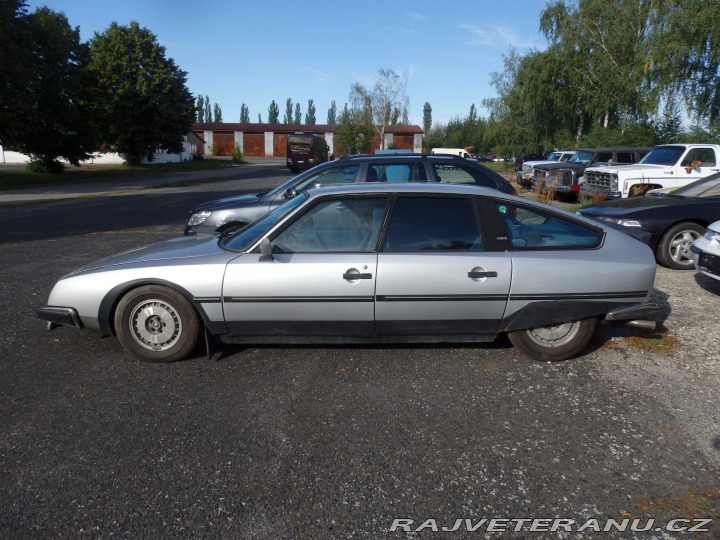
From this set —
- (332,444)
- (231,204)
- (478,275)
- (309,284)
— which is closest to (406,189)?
(478,275)

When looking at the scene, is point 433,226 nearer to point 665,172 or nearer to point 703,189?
point 703,189

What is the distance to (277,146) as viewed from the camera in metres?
97.1

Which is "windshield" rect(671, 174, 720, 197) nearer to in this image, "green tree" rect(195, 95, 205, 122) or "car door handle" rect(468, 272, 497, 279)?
"car door handle" rect(468, 272, 497, 279)

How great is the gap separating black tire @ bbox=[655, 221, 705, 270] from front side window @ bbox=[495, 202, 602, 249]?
14.0ft

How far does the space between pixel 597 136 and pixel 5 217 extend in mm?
30086

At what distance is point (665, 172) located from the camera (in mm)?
13609

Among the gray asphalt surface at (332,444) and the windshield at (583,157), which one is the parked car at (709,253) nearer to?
the gray asphalt surface at (332,444)

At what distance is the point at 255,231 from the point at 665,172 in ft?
39.1

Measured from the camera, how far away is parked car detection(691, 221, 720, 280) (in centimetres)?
658

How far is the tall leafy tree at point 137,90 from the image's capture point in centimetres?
4669

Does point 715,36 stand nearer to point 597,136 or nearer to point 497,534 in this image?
point 597,136

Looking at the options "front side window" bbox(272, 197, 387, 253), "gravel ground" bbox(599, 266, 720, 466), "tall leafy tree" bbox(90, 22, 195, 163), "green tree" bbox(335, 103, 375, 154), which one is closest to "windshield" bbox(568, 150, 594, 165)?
"gravel ground" bbox(599, 266, 720, 466)

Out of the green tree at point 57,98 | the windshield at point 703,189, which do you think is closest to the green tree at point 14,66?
the green tree at point 57,98

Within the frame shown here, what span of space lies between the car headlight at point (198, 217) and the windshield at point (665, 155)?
11.2 m
